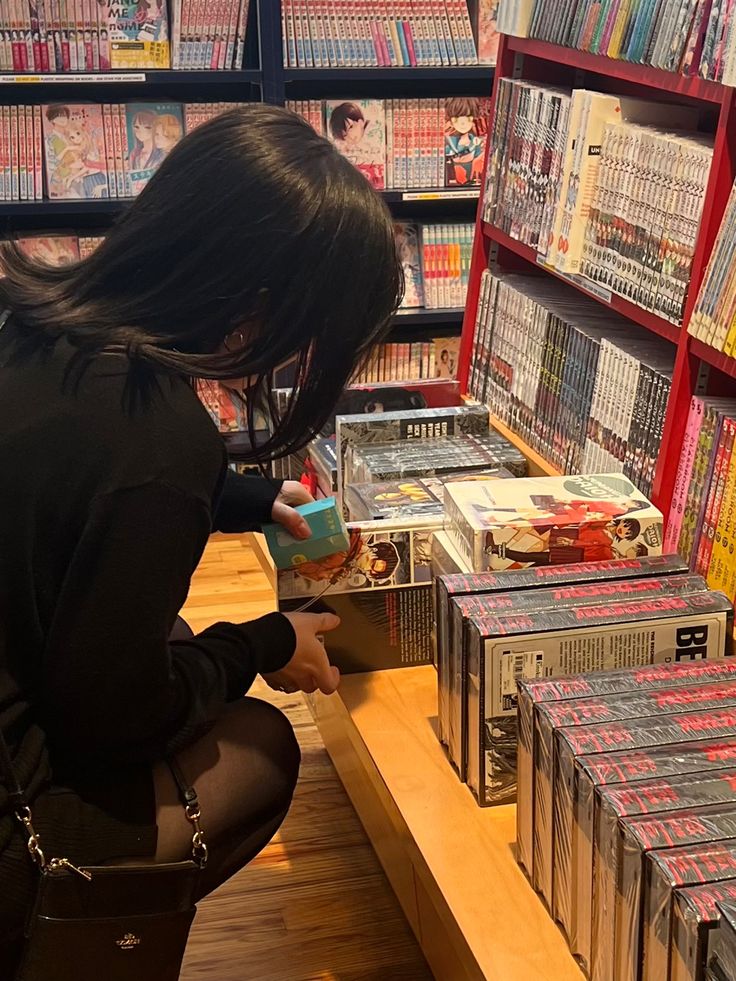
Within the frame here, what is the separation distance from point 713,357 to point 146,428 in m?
0.86

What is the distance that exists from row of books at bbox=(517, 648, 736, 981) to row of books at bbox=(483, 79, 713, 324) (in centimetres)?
60

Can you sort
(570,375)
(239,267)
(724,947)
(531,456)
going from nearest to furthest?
(724,947) → (239,267) → (570,375) → (531,456)

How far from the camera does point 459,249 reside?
11.8 ft

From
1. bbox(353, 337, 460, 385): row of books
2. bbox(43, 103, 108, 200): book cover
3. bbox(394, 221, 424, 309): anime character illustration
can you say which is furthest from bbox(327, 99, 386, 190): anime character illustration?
bbox(43, 103, 108, 200): book cover

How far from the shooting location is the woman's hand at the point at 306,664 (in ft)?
5.08

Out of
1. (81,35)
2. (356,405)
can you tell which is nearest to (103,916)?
(356,405)

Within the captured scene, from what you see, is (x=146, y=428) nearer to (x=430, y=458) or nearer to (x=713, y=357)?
(x=713, y=357)

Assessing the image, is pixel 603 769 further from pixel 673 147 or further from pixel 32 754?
pixel 673 147

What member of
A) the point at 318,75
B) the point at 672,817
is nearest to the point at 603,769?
the point at 672,817

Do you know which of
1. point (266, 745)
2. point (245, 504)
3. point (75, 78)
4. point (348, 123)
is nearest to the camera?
point (266, 745)

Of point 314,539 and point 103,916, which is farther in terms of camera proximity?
point 314,539

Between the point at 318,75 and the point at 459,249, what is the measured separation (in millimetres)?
665

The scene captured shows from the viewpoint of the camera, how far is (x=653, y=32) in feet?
5.69

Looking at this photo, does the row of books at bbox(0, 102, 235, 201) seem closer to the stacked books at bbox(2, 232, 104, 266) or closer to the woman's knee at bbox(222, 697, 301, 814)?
the stacked books at bbox(2, 232, 104, 266)
